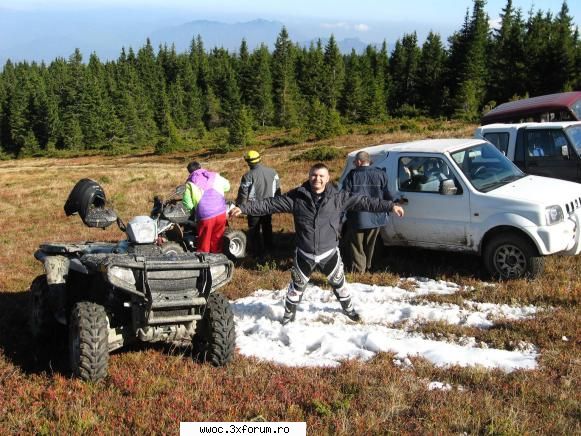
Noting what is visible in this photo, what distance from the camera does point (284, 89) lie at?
8619 centimetres

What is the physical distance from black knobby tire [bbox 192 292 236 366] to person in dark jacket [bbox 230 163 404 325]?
1.19 m

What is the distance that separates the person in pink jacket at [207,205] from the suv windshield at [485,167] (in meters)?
3.67

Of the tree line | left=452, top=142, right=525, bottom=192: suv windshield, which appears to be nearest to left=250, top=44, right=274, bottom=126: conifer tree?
the tree line

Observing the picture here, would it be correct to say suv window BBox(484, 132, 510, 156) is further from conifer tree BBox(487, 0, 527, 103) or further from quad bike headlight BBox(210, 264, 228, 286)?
conifer tree BBox(487, 0, 527, 103)

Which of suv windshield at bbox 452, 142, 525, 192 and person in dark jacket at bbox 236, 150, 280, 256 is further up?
suv windshield at bbox 452, 142, 525, 192

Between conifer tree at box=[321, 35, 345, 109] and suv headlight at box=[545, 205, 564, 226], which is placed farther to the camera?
conifer tree at box=[321, 35, 345, 109]

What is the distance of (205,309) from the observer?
552 centimetres

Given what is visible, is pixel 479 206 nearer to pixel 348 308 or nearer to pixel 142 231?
pixel 348 308

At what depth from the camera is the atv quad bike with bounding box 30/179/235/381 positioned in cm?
498

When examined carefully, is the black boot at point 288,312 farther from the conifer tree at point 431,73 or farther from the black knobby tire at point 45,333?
the conifer tree at point 431,73

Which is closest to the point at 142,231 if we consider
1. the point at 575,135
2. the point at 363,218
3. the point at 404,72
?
the point at 363,218

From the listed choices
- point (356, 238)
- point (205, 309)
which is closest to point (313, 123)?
point (356, 238)

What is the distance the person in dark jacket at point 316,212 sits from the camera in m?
6.35

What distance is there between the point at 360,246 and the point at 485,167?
2289 millimetres
